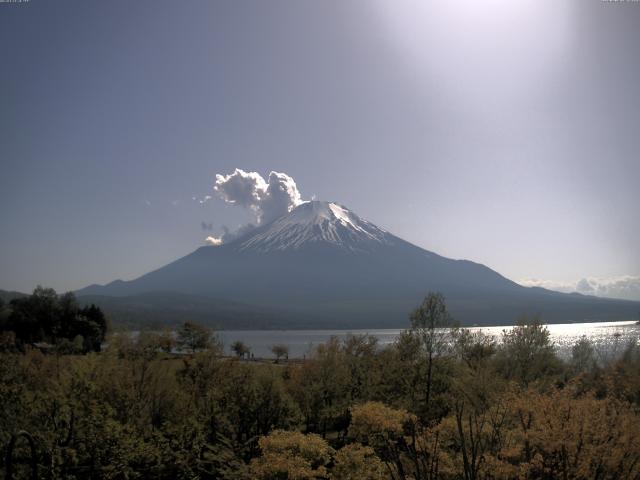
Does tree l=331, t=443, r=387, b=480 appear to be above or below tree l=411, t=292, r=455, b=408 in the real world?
below

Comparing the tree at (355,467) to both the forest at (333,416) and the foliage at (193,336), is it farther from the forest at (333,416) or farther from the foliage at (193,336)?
the foliage at (193,336)

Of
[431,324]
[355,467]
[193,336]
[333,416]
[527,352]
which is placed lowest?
[333,416]

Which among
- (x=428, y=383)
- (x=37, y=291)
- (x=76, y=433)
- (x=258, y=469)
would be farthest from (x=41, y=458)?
(x=37, y=291)

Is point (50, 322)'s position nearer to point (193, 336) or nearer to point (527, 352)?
point (193, 336)

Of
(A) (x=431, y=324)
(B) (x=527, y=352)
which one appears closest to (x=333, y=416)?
(A) (x=431, y=324)

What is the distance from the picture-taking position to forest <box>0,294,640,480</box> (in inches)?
609

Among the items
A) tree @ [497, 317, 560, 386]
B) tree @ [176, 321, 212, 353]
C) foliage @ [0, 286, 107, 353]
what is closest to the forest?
tree @ [497, 317, 560, 386]

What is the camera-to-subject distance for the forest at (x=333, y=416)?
15461 mm

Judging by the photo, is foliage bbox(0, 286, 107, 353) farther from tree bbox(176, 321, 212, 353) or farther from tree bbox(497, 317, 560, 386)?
tree bbox(497, 317, 560, 386)

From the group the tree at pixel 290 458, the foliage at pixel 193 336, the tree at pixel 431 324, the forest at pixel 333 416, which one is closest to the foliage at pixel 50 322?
the foliage at pixel 193 336

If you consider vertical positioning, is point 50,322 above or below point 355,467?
above

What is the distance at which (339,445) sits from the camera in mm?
32000

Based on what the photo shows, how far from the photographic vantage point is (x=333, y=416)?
32.1m

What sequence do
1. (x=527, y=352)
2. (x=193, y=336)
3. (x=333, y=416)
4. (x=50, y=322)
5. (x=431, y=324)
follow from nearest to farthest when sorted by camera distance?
1. (x=333, y=416)
2. (x=431, y=324)
3. (x=527, y=352)
4. (x=193, y=336)
5. (x=50, y=322)
